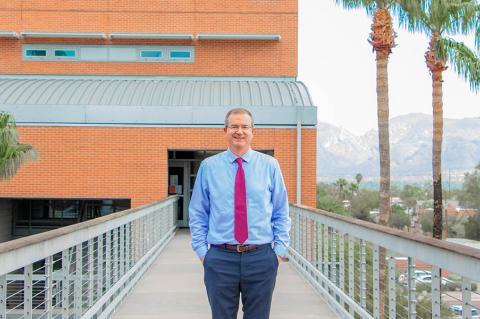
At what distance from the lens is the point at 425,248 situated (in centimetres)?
457

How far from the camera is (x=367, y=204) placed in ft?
340

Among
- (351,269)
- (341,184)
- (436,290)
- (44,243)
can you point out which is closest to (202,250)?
(44,243)

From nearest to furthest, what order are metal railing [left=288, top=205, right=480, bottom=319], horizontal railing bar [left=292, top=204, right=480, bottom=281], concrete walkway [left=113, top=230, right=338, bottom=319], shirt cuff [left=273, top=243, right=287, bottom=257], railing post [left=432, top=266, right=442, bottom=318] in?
horizontal railing bar [left=292, top=204, right=480, bottom=281] → metal railing [left=288, top=205, right=480, bottom=319] → railing post [left=432, top=266, right=442, bottom=318] → shirt cuff [left=273, top=243, right=287, bottom=257] → concrete walkway [left=113, top=230, right=338, bottom=319]

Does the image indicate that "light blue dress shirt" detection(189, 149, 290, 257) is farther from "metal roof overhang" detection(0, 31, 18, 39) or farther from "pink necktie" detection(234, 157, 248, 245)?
"metal roof overhang" detection(0, 31, 18, 39)

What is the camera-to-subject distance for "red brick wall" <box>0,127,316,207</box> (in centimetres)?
1833

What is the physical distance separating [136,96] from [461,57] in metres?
11.1

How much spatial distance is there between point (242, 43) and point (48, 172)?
967cm

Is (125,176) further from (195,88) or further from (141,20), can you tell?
(141,20)

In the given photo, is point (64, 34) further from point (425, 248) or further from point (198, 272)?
point (425, 248)

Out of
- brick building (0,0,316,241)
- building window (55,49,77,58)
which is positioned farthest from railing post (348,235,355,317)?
building window (55,49,77,58)

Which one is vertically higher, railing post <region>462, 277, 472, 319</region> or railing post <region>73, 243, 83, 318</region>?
railing post <region>462, 277, 472, 319</region>

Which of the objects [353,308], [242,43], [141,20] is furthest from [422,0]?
[353,308]

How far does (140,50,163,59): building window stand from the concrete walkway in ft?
43.2

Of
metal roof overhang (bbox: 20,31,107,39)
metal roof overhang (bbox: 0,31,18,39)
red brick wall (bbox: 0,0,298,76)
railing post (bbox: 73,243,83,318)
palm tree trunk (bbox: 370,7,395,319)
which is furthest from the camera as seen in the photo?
red brick wall (bbox: 0,0,298,76)
